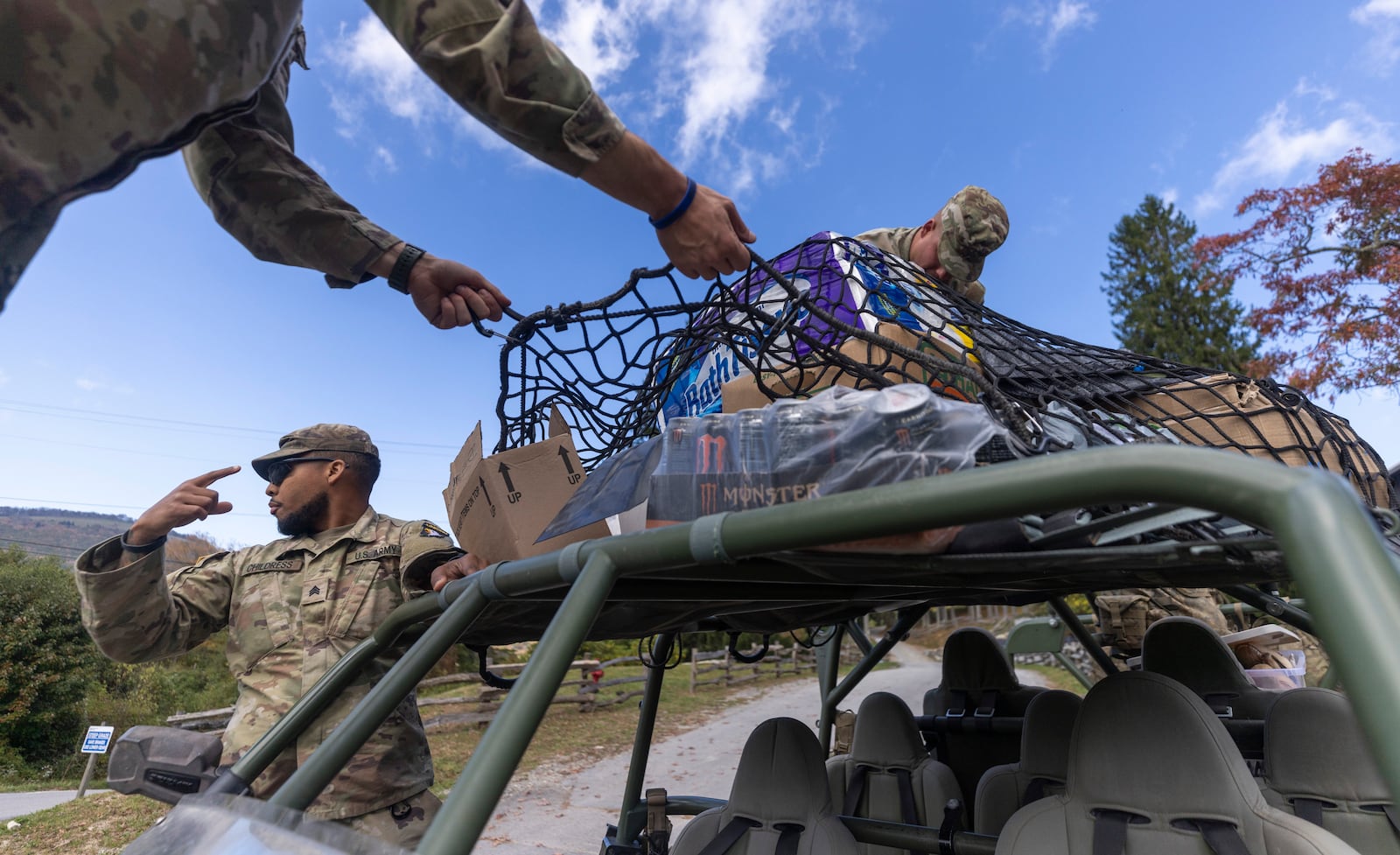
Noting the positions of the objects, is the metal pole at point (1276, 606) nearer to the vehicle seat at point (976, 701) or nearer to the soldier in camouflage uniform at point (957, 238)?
the vehicle seat at point (976, 701)

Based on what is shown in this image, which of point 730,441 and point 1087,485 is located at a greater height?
point 730,441

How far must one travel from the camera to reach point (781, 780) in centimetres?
258

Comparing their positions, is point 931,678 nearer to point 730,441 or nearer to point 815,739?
point 815,739

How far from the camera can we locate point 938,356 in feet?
6.87

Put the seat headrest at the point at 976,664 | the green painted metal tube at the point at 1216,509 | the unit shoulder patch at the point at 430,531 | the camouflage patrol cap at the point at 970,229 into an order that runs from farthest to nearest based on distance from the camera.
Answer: the seat headrest at the point at 976,664, the unit shoulder patch at the point at 430,531, the camouflage patrol cap at the point at 970,229, the green painted metal tube at the point at 1216,509

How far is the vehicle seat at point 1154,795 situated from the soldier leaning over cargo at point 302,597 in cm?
164

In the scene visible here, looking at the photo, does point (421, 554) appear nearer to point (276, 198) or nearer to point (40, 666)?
point (276, 198)

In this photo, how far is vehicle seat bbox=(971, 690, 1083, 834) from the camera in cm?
258

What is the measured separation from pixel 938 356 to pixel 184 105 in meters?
1.70

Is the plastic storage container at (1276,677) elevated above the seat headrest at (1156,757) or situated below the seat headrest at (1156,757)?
above

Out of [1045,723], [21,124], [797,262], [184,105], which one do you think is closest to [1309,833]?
[1045,723]

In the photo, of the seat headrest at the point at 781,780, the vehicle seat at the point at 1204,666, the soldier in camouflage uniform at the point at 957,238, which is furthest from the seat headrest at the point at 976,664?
the soldier in camouflage uniform at the point at 957,238

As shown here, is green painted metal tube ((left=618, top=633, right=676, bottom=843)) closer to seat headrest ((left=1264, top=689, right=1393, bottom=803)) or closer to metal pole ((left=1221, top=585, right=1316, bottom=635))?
seat headrest ((left=1264, top=689, right=1393, bottom=803))

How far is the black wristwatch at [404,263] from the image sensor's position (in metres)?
2.29
